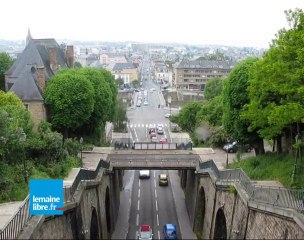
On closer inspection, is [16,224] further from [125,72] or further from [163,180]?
[125,72]

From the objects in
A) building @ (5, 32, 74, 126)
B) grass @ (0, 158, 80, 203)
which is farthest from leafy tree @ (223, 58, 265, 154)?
building @ (5, 32, 74, 126)

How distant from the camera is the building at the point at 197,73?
158875 millimetres

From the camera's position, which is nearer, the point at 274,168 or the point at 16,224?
the point at 16,224

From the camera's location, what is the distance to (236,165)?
3662 centimetres

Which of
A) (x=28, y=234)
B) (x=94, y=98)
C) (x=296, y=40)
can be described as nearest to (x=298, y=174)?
(x=296, y=40)

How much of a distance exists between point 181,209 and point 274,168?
16.3 meters

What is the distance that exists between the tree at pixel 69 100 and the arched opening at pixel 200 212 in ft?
48.0

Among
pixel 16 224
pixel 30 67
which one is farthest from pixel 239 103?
pixel 16 224

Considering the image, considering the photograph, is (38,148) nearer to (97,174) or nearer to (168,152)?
(97,174)

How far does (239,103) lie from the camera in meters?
36.7

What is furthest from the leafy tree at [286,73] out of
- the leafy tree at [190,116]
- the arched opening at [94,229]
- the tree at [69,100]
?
the leafy tree at [190,116]

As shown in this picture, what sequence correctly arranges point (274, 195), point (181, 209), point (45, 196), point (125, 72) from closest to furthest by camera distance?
1. point (45, 196)
2. point (274, 195)
3. point (181, 209)
4. point (125, 72)

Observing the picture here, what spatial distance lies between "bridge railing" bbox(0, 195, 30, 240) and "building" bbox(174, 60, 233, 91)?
5644 inches

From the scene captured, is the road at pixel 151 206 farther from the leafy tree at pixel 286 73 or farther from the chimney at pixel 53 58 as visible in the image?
the leafy tree at pixel 286 73
